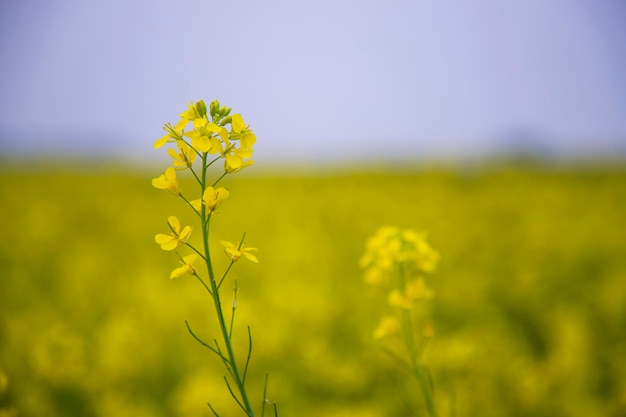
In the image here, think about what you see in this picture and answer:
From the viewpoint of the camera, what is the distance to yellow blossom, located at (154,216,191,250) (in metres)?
1.19

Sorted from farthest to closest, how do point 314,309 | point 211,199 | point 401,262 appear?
point 314,309 → point 401,262 → point 211,199

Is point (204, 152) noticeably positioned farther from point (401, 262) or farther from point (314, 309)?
point (314, 309)

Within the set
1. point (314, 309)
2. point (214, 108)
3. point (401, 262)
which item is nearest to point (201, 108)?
point (214, 108)

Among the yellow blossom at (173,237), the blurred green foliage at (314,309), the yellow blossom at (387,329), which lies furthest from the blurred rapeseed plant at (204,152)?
the blurred green foliage at (314,309)

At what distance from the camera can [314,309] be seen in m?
3.94

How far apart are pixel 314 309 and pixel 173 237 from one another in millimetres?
2843

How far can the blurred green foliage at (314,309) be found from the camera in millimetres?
2734

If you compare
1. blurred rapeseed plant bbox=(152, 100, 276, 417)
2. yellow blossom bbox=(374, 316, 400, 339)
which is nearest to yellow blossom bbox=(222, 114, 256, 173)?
blurred rapeseed plant bbox=(152, 100, 276, 417)

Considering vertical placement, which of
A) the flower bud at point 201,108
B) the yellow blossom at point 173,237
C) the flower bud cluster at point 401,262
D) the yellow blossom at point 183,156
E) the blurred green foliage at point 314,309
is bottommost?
the blurred green foliage at point 314,309

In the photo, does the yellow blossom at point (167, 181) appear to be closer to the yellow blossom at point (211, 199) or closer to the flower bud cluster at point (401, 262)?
the yellow blossom at point (211, 199)

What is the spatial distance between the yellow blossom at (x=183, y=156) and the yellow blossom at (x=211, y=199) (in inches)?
4.9

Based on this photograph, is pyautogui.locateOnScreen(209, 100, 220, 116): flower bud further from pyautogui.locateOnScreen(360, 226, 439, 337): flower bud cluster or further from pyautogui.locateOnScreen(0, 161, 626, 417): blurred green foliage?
pyautogui.locateOnScreen(0, 161, 626, 417): blurred green foliage

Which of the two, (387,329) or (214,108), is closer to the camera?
(214,108)

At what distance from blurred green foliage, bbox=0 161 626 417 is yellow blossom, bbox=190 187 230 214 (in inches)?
43.9
